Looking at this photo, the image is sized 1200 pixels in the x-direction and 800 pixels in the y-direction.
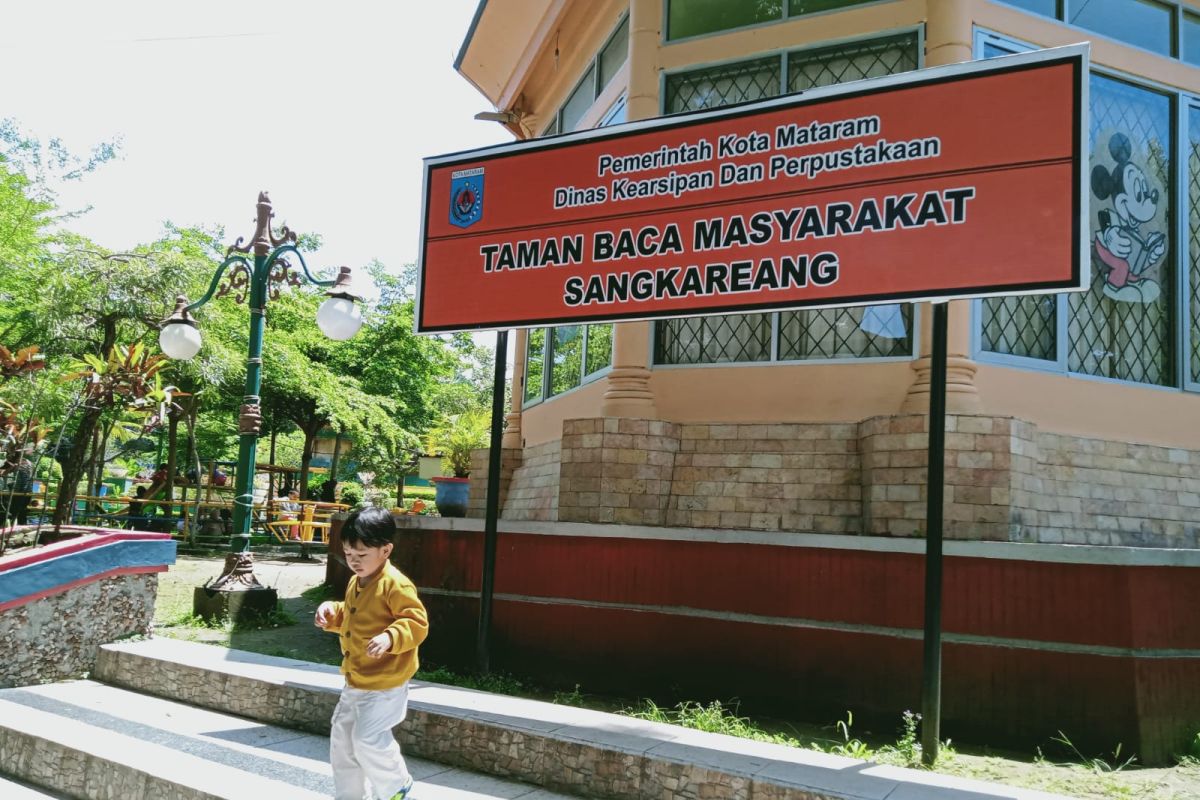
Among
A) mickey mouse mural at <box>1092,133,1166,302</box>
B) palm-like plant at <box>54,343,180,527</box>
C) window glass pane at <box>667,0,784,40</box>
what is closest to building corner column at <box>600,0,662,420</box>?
window glass pane at <box>667,0,784,40</box>

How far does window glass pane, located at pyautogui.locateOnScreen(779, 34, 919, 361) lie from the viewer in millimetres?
7348

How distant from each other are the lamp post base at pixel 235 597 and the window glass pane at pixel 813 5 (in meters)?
7.87

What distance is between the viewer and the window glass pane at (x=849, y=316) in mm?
7348

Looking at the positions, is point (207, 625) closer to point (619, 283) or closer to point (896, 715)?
point (619, 283)

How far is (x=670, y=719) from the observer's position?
5.63 metres

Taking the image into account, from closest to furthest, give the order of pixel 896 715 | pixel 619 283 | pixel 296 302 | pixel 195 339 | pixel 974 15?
1. pixel 896 715
2. pixel 619 283
3. pixel 974 15
4. pixel 195 339
5. pixel 296 302

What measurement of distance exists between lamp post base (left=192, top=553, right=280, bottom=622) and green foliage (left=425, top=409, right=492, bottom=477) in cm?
303

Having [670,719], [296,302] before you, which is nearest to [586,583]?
[670,719]

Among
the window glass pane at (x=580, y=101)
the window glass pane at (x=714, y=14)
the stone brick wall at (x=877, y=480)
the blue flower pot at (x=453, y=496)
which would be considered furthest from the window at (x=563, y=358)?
the window glass pane at (x=714, y=14)

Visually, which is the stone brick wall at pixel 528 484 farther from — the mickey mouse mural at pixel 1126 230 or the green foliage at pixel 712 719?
the mickey mouse mural at pixel 1126 230

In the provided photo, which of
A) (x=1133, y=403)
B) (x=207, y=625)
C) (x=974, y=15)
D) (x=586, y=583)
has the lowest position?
(x=207, y=625)

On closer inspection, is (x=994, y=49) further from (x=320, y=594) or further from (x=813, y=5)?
(x=320, y=594)

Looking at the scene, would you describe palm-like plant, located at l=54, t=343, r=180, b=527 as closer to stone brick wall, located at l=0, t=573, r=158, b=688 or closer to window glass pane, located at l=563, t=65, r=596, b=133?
stone brick wall, located at l=0, t=573, r=158, b=688

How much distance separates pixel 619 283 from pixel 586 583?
2.41 meters
